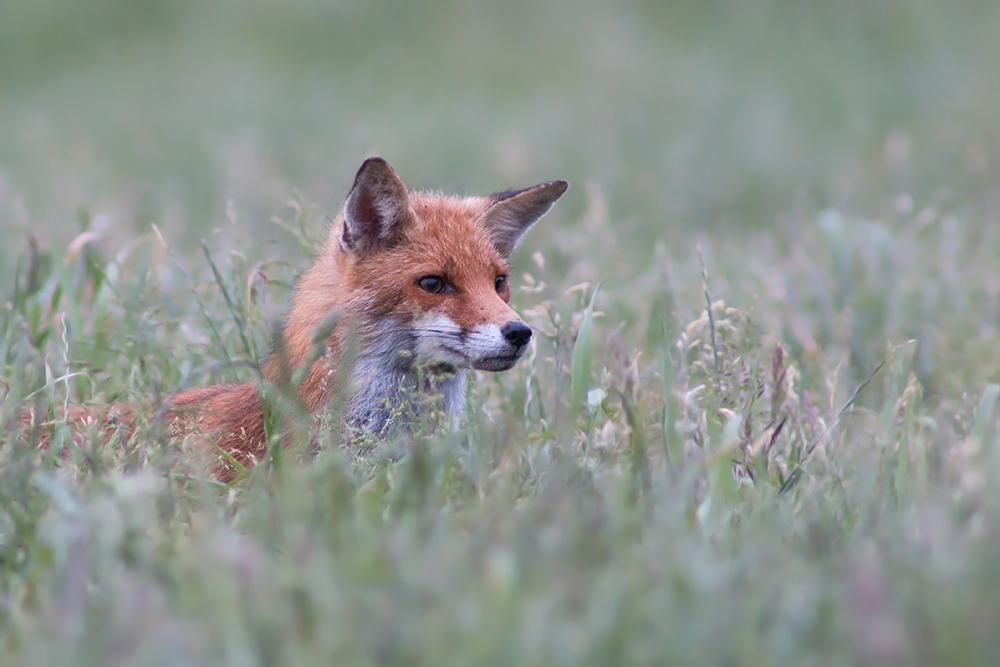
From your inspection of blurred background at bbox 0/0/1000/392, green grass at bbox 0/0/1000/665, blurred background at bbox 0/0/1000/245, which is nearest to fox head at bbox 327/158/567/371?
green grass at bbox 0/0/1000/665

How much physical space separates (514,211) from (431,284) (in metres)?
0.82

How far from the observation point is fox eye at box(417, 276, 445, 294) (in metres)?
5.25

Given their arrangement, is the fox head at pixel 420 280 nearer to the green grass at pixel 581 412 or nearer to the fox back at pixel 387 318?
the fox back at pixel 387 318

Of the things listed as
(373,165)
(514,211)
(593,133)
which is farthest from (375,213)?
(593,133)

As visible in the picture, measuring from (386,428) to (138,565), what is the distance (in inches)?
68.4

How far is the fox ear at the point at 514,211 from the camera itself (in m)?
5.81

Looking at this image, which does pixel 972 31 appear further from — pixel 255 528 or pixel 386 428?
pixel 255 528

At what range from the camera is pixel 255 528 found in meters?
3.21

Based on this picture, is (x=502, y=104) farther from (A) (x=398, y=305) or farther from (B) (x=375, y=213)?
(A) (x=398, y=305)

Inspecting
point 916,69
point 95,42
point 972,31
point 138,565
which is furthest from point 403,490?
point 95,42

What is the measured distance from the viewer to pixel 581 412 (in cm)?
513

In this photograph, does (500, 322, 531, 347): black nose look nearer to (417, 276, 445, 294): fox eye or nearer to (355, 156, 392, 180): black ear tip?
(417, 276, 445, 294): fox eye

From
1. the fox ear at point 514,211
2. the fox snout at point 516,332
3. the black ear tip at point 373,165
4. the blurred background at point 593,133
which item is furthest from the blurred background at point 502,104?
the fox snout at point 516,332

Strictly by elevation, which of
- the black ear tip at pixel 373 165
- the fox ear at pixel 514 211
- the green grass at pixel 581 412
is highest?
the black ear tip at pixel 373 165
